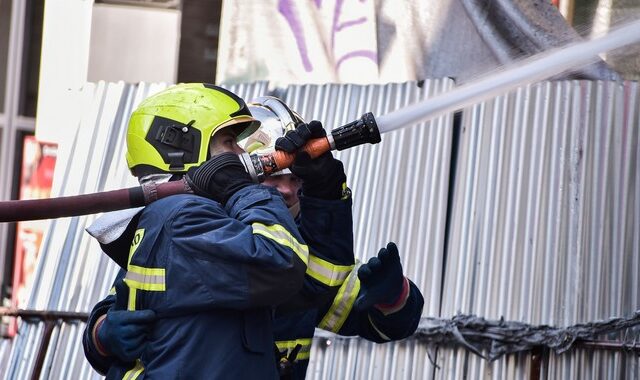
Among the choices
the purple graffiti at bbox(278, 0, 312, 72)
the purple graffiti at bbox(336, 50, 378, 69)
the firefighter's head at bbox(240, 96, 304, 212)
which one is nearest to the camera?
the firefighter's head at bbox(240, 96, 304, 212)

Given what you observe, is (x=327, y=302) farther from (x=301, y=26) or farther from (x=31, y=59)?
(x=31, y=59)

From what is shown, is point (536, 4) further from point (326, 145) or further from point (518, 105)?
point (326, 145)

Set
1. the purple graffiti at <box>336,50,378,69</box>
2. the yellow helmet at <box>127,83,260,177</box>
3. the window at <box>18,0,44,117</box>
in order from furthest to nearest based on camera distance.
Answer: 1. the window at <box>18,0,44,117</box>
2. the purple graffiti at <box>336,50,378,69</box>
3. the yellow helmet at <box>127,83,260,177</box>

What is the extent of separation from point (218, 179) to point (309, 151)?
0.29 metres

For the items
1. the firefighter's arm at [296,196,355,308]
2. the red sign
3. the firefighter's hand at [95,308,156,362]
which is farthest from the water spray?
the red sign

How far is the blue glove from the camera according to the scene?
12.9 ft

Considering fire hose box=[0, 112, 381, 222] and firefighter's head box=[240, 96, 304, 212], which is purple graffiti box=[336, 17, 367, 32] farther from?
fire hose box=[0, 112, 381, 222]

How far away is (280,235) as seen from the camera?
359 centimetres

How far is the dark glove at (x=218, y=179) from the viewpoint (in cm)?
374

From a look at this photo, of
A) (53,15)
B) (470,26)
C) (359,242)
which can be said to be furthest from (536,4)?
(53,15)

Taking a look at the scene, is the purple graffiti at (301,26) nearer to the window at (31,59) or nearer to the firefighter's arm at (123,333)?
the window at (31,59)

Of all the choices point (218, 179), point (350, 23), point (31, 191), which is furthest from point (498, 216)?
point (31, 191)

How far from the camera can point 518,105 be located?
5.36 m

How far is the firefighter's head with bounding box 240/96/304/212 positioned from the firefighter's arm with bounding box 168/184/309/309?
1.02 m
